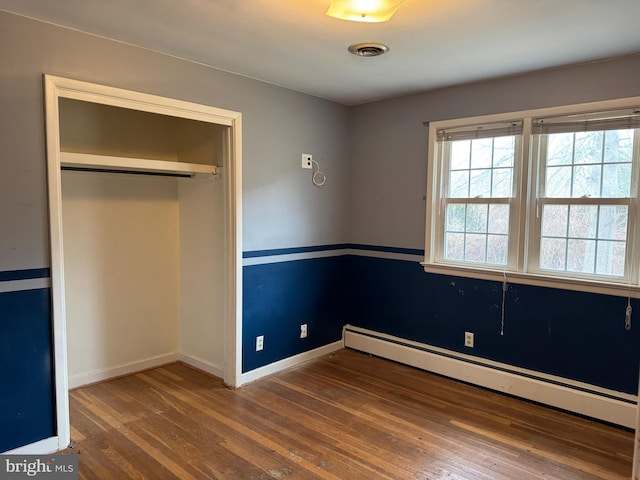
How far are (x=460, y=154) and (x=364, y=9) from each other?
1930mm

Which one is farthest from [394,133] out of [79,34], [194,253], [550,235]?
[79,34]

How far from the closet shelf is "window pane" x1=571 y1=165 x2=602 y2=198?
254cm

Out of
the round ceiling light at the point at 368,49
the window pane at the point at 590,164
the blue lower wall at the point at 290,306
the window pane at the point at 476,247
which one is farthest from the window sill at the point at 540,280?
the round ceiling light at the point at 368,49

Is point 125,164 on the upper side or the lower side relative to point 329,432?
upper

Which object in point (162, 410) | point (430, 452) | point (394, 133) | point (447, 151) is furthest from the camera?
point (394, 133)

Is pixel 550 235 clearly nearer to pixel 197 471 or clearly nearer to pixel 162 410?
pixel 197 471

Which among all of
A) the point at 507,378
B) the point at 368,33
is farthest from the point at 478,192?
the point at 368,33

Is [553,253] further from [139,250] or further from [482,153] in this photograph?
[139,250]

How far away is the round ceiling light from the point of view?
8.46 feet

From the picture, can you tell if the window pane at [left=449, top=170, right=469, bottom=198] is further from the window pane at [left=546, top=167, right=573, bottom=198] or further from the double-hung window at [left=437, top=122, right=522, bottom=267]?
the window pane at [left=546, top=167, right=573, bottom=198]

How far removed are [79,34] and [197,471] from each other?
Answer: 244 cm

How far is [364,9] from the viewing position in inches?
73.1

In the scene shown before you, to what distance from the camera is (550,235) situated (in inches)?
123

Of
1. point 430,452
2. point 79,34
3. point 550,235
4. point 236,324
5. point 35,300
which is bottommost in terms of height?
point 430,452
